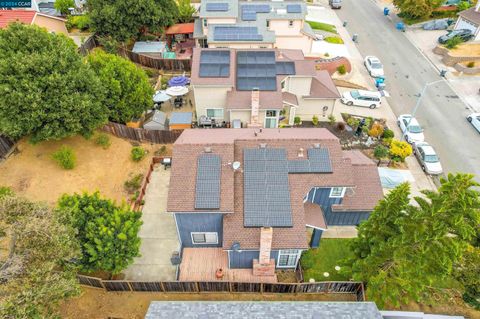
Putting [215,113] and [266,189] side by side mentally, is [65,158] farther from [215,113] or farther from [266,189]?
[266,189]

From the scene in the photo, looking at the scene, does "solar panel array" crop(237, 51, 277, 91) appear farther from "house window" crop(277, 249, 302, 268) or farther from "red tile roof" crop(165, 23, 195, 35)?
"house window" crop(277, 249, 302, 268)

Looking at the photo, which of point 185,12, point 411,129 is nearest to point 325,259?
point 411,129

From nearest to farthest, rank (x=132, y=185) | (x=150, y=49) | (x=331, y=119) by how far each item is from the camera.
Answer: (x=132, y=185), (x=331, y=119), (x=150, y=49)

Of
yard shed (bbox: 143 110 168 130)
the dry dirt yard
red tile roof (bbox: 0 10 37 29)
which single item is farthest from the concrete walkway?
red tile roof (bbox: 0 10 37 29)

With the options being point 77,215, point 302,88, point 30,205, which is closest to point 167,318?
point 77,215

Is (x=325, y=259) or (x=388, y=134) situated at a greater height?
(x=388, y=134)

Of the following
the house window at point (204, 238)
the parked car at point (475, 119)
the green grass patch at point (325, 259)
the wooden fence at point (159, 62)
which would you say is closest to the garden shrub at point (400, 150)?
the parked car at point (475, 119)

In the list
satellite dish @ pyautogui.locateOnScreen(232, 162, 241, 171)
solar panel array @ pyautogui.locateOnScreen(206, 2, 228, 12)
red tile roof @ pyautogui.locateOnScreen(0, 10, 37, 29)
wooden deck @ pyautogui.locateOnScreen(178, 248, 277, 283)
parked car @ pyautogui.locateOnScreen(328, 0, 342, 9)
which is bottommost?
wooden deck @ pyautogui.locateOnScreen(178, 248, 277, 283)
